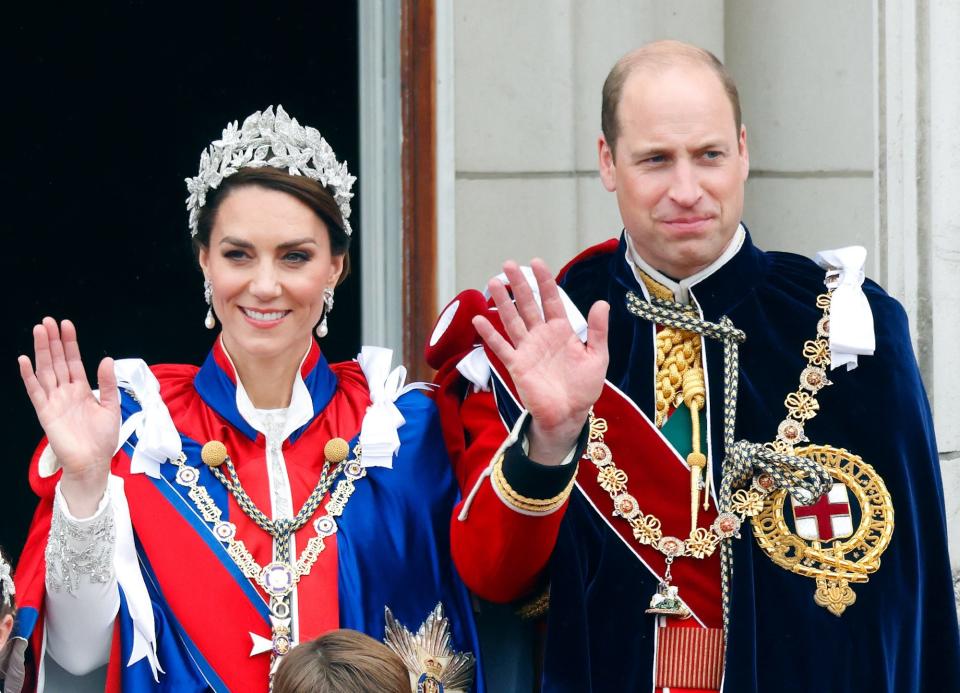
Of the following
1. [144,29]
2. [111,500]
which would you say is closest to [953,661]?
[111,500]

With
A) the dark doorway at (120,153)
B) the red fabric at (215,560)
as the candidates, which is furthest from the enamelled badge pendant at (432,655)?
the dark doorway at (120,153)

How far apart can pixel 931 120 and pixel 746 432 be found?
180 cm

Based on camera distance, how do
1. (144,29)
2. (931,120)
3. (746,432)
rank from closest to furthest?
(746,432) < (931,120) < (144,29)

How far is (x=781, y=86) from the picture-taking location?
5.39m

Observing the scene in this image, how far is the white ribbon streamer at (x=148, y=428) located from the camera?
3307 mm

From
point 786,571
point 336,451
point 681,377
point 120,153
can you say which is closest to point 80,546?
point 336,451

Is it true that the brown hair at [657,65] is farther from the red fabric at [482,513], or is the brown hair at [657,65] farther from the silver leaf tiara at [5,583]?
the silver leaf tiara at [5,583]

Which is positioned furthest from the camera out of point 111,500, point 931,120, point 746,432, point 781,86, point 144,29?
point 144,29

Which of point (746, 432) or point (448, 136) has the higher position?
point (448, 136)

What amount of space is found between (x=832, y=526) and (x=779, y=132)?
2.42 meters

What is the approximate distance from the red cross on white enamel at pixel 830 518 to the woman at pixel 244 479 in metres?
0.69

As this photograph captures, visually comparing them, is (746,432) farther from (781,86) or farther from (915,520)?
(781,86)

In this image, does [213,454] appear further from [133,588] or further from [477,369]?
[477,369]

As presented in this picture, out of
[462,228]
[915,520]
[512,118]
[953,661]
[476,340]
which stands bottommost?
[953,661]
